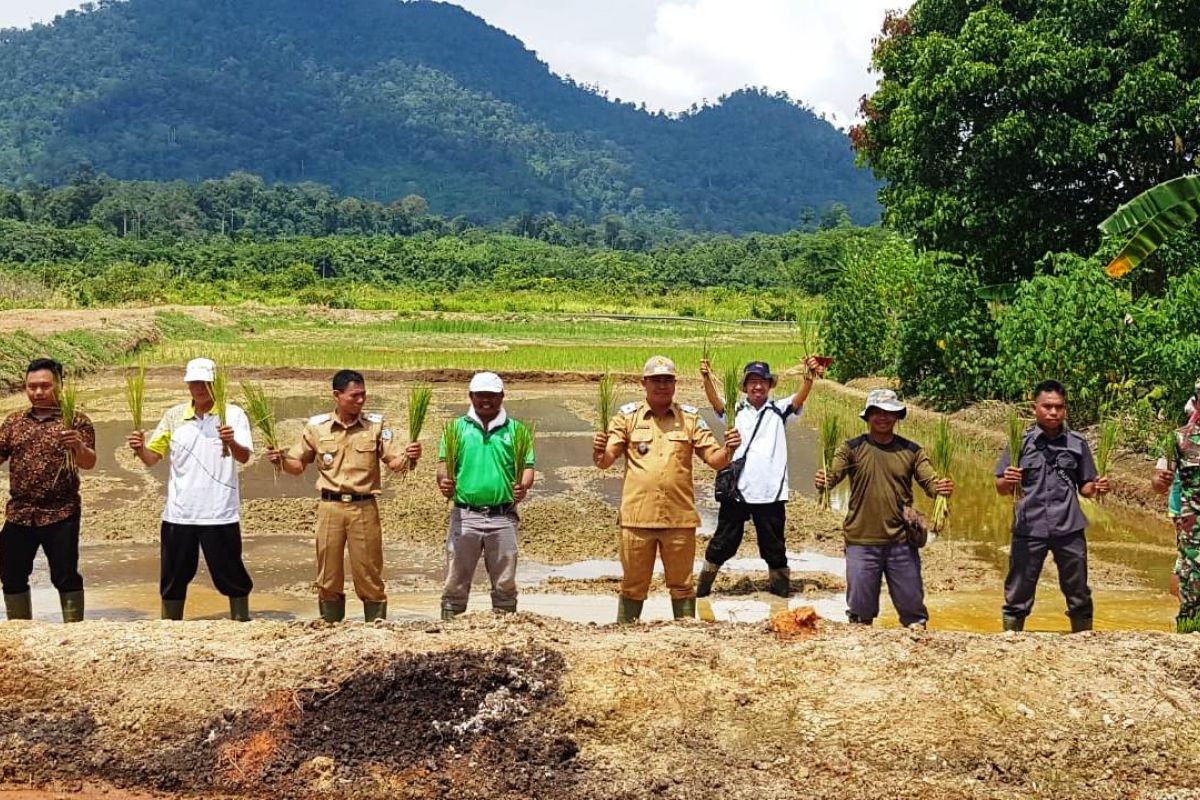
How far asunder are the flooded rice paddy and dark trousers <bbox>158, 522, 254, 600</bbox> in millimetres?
967

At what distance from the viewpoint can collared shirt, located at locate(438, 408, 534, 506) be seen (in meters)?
5.91

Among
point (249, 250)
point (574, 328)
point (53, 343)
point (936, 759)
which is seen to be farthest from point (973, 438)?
point (249, 250)

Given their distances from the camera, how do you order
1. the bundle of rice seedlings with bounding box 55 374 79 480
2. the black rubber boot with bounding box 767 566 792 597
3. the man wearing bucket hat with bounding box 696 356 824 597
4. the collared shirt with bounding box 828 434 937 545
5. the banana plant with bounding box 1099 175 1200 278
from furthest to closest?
the banana plant with bounding box 1099 175 1200 278
the black rubber boot with bounding box 767 566 792 597
the man wearing bucket hat with bounding box 696 356 824 597
the bundle of rice seedlings with bounding box 55 374 79 480
the collared shirt with bounding box 828 434 937 545

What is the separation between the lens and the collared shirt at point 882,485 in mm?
5785

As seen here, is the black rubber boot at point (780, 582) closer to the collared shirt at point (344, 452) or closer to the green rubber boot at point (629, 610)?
the green rubber boot at point (629, 610)

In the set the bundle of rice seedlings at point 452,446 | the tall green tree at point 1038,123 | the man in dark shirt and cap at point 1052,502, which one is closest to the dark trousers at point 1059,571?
the man in dark shirt and cap at point 1052,502

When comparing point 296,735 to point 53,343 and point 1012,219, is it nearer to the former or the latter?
point 1012,219

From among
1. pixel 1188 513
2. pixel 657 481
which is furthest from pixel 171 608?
pixel 1188 513

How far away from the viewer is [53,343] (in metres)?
21.9

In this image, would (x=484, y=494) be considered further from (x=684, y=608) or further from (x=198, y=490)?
(x=198, y=490)

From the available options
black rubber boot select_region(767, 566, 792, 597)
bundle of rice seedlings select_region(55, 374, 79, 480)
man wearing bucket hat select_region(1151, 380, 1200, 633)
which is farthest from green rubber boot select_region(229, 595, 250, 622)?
man wearing bucket hat select_region(1151, 380, 1200, 633)

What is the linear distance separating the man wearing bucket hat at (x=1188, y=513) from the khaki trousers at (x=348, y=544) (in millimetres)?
4009

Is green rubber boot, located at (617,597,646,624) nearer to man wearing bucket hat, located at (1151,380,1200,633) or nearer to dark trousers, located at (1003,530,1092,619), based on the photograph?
dark trousers, located at (1003,530,1092,619)

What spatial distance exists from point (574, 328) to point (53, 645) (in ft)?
103
